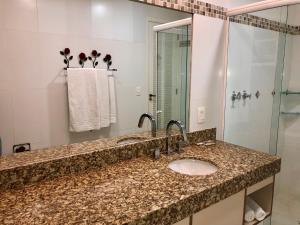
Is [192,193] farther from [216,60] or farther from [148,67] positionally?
[216,60]

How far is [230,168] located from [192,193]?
1.24 ft

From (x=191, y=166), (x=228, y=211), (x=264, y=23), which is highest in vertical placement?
(x=264, y=23)

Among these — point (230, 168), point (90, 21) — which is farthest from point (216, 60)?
point (90, 21)

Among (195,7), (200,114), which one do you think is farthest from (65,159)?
(195,7)

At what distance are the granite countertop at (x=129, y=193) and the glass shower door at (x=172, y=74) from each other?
40 centimetres

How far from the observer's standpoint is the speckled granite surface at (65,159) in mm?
1041

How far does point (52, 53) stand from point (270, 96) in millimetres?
2053

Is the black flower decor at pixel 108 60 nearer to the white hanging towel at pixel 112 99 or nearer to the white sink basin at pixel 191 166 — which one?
the white hanging towel at pixel 112 99

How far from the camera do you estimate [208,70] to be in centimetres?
175

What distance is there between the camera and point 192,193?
3.22ft

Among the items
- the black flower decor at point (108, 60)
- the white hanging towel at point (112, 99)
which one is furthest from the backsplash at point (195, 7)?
the white hanging towel at point (112, 99)

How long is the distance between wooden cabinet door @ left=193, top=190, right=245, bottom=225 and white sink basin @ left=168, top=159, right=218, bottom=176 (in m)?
0.22

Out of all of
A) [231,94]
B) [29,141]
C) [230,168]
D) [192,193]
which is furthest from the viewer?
[231,94]

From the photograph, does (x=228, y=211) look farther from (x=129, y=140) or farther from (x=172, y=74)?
(x=172, y=74)
